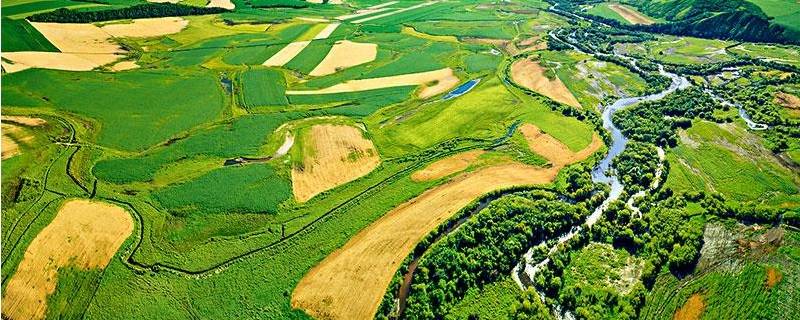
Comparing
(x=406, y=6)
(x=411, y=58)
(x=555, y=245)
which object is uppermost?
(x=406, y=6)

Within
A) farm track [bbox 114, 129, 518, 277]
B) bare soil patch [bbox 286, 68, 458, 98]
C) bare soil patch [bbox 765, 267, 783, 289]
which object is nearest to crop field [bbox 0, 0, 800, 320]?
farm track [bbox 114, 129, 518, 277]

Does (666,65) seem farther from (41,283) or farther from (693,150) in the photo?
(41,283)

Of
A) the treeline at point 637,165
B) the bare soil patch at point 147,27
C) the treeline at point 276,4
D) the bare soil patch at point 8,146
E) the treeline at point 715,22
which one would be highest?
the treeline at point 715,22

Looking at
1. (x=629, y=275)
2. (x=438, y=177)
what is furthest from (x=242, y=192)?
(x=629, y=275)

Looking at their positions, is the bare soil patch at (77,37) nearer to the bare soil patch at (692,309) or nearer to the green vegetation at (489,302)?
the green vegetation at (489,302)

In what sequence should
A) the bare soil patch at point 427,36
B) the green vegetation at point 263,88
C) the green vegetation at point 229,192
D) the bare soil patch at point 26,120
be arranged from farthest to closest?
the bare soil patch at point 427,36, the green vegetation at point 263,88, the bare soil patch at point 26,120, the green vegetation at point 229,192

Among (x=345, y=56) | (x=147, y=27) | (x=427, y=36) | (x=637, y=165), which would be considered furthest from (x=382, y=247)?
(x=147, y=27)

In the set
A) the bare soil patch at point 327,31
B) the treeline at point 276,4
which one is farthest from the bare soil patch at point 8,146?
the treeline at point 276,4
